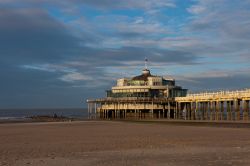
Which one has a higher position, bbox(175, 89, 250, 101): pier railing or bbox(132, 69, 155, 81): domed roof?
bbox(132, 69, 155, 81): domed roof

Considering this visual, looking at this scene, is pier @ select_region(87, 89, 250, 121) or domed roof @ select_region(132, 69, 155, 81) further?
domed roof @ select_region(132, 69, 155, 81)

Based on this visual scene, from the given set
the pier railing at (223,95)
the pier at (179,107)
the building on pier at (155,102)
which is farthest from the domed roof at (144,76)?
the pier railing at (223,95)

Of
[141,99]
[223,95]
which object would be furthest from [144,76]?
[223,95]

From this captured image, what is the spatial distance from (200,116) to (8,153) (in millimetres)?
55437

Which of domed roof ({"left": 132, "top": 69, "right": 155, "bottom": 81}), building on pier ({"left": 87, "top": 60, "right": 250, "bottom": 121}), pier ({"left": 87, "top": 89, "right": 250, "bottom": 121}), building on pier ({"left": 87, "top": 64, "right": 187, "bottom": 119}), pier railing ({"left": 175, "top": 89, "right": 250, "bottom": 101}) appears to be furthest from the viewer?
domed roof ({"left": 132, "top": 69, "right": 155, "bottom": 81})

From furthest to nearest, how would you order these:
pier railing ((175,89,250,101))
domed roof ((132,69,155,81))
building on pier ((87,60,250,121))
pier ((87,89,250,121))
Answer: domed roof ((132,69,155,81)) → building on pier ((87,60,250,121)) → pier ((87,89,250,121)) → pier railing ((175,89,250,101))

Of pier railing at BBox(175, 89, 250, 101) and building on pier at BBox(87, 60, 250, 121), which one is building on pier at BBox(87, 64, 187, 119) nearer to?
building on pier at BBox(87, 60, 250, 121)

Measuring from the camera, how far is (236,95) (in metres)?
55.8

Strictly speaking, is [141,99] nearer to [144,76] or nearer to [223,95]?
[144,76]

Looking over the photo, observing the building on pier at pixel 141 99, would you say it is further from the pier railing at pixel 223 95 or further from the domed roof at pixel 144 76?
the pier railing at pixel 223 95

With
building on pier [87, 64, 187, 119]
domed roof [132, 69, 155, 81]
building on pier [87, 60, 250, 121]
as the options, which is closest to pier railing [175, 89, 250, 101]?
building on pier [87, 60, 250, 121]

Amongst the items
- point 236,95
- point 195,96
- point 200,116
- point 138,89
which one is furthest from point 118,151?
point 138,89

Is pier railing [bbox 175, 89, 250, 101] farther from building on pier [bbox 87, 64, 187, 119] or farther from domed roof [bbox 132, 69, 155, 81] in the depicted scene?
domed roof [bbox 132, 69, 155, 81]

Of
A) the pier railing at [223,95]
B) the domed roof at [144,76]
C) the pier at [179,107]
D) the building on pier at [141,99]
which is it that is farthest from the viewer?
the domed roof at [144,76]
